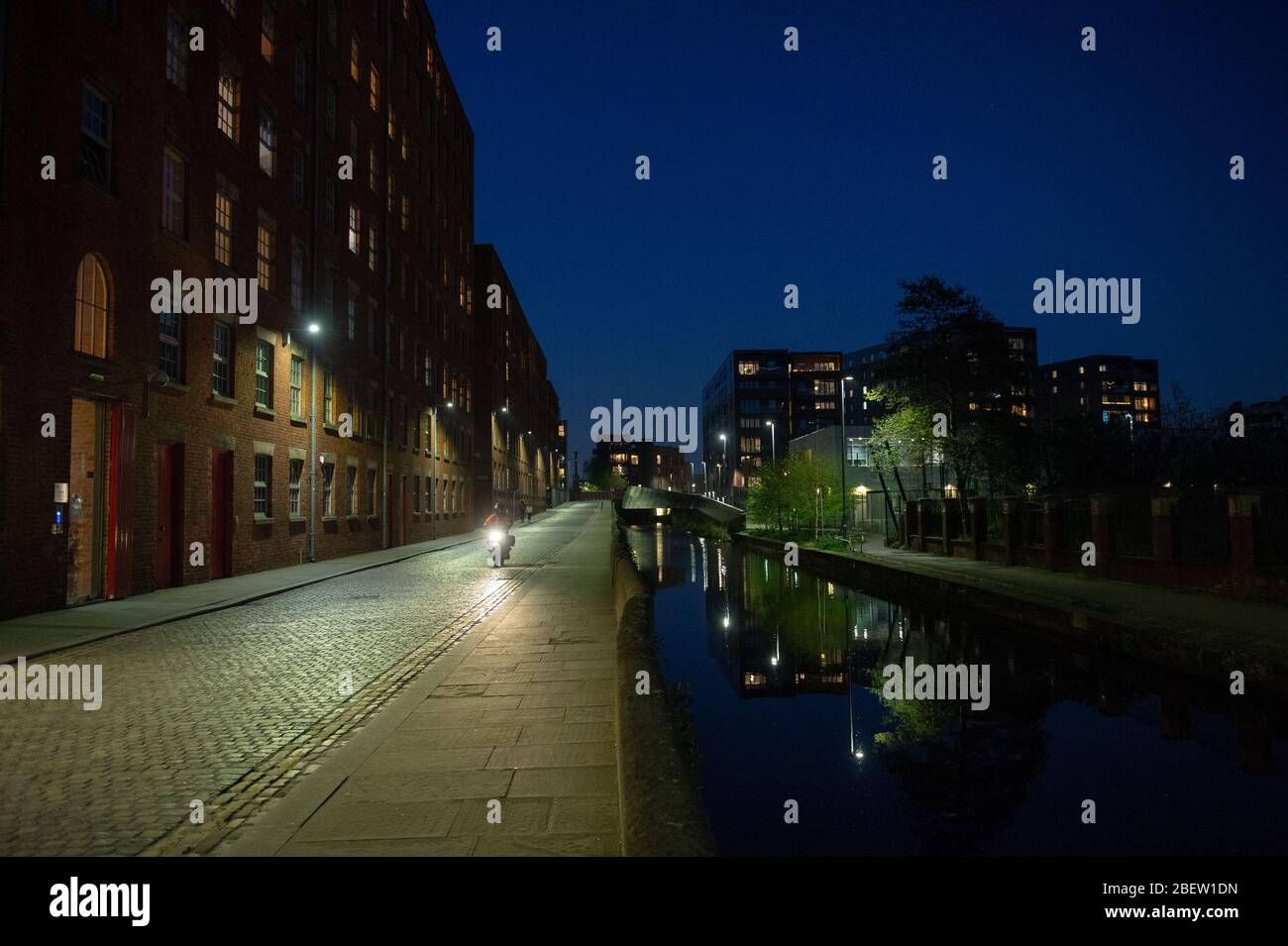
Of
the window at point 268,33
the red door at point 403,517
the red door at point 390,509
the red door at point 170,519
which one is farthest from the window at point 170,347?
the red door at point 403,517

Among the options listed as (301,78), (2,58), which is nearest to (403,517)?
(301,78)

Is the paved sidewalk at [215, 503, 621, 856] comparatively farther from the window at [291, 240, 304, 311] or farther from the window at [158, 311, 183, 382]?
the window at [291, 240, 304, 311]

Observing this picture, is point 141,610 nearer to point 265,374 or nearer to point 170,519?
point 170,519

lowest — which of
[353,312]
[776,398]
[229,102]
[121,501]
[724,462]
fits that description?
[121,501]

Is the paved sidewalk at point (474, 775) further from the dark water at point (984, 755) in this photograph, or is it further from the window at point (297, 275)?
the window at point (297, 275)

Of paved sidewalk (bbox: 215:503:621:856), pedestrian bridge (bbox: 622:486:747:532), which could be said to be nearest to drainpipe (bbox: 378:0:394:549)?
paved sidewalk (bbox: 215:503:621:856)

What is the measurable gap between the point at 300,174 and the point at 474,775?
24708 millimetres

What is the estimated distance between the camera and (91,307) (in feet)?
48.3

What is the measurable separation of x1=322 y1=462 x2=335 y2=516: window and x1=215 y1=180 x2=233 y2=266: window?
8448mm

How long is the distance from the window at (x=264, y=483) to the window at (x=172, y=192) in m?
6.26

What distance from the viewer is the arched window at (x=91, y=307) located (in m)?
14.5

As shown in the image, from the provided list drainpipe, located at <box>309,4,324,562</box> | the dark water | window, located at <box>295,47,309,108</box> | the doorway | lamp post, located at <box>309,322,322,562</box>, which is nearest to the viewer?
the dark water

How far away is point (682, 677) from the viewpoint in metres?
13.5

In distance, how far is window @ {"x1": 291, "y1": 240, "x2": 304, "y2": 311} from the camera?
2456 cm
